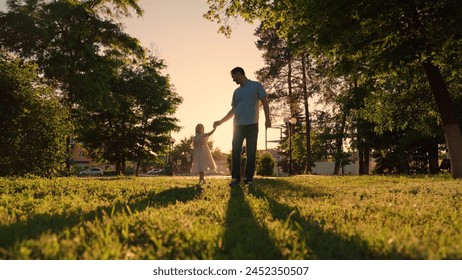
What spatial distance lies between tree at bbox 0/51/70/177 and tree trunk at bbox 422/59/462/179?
1224 centimetres

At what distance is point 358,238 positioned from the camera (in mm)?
2961

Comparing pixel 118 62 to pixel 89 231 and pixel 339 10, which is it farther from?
pixel 89 231

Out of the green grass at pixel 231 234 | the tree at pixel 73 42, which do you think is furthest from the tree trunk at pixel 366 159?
the green grass at pixel 231 234

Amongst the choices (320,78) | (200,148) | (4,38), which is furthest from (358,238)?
(320,78)

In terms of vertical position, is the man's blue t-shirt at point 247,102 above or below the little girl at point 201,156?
above

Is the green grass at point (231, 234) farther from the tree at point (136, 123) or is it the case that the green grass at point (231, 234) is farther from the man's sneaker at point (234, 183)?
the tree at point (136, 123)

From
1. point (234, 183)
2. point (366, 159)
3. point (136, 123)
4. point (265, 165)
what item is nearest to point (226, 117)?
point (234, 183)

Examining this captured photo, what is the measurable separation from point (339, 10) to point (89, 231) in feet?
30.0

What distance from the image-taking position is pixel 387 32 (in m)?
11.3

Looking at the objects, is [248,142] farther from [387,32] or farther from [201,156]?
[387,32]

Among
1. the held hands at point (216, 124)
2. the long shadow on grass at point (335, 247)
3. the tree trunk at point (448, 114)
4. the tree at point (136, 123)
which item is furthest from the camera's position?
the tree at point (136, 123)

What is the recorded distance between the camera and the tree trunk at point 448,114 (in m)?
13.4

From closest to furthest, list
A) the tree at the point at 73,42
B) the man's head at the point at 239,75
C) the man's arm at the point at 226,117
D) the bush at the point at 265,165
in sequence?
the man's head at the point at 239,75 < the man's arm at the point at 226,117 < the tree at the point at 73,42 < the bush at the point at 265,165

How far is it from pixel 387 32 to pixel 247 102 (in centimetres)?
569
